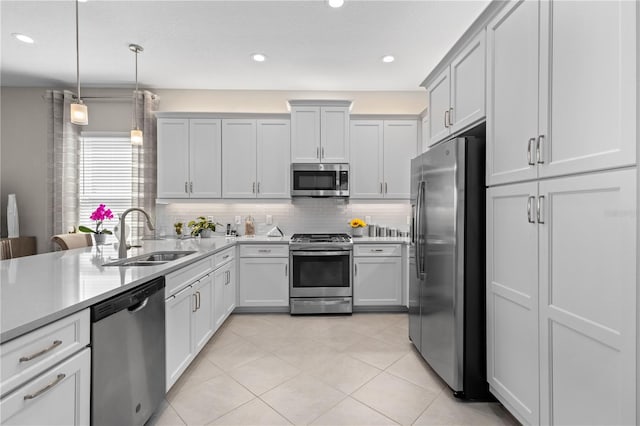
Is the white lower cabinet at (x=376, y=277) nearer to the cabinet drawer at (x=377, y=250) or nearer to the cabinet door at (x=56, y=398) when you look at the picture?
the cabinet drawer at (x=377, y=250)

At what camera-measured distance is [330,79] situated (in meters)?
4.10

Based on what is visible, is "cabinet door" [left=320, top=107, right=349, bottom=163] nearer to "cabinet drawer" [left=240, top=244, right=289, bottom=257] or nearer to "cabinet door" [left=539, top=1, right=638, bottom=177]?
"cabinet drawer" [left=240, top=244, right=289, bottom=257]

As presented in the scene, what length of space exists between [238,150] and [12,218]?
299 cm

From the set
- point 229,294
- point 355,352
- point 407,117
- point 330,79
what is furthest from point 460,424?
point 330,79

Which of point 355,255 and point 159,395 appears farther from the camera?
point 355,255

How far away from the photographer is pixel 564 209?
1.36 m

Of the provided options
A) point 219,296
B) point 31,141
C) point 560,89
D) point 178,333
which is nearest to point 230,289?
point 219,296

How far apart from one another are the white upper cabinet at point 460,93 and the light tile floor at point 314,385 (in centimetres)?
186

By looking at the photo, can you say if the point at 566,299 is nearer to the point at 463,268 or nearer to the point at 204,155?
the point at 463,268

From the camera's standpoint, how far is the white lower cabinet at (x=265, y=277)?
3.82 meters

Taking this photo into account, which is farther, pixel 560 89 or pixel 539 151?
pixel 539 151

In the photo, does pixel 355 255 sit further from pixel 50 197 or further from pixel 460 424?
pixel 50 197

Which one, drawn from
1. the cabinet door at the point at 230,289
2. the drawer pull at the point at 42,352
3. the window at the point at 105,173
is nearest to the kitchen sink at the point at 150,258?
the cabinet door at the point at 230,289

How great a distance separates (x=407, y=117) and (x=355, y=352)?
2.97m
